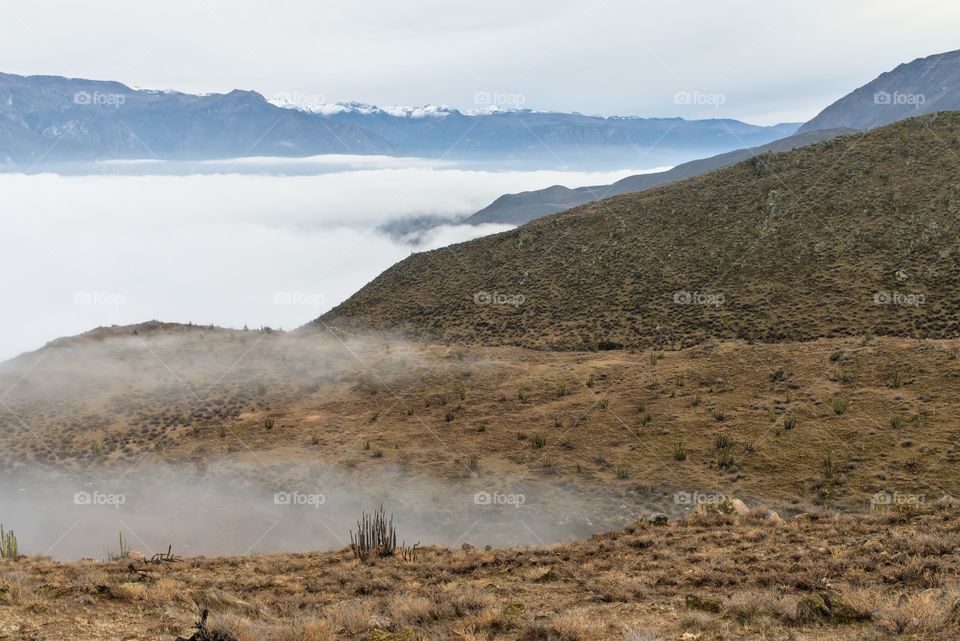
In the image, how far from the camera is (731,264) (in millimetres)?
45750

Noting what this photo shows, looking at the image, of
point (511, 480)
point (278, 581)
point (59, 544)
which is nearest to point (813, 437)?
point (511, 480)

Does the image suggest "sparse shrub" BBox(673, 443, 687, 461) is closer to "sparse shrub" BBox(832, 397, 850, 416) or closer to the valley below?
the valley below

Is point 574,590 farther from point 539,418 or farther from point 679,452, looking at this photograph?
point 539,418

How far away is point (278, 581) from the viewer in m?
11.9

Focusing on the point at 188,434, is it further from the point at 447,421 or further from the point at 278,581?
the point at 278,581

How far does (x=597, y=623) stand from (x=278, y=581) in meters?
7.02

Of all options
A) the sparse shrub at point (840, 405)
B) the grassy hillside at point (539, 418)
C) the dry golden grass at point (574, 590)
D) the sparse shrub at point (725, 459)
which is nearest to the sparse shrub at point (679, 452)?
the grassy hillside at point (539, 418)

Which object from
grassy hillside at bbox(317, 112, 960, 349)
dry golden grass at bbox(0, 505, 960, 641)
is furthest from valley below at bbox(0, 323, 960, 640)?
grassy hillside at bbox(317, 112, 960, 349)

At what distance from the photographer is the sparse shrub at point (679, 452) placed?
2053 cm

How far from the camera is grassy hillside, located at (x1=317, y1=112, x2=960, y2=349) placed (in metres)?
36.5

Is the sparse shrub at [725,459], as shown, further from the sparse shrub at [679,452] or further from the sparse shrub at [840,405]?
the sparse shrub at [840,405]

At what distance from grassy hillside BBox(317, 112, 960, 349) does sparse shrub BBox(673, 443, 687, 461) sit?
16.9m

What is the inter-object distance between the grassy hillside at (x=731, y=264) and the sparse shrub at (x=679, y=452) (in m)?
16.9

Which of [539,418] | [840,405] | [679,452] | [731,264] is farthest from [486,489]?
[731,264]
